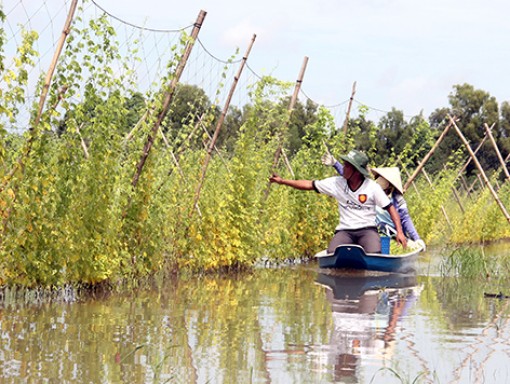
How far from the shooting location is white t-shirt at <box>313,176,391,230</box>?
17516 millimetres

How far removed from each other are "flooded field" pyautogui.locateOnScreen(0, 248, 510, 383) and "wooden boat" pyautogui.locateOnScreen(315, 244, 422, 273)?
1.64 m

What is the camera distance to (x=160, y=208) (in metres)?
14.6

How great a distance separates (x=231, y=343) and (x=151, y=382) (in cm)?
212

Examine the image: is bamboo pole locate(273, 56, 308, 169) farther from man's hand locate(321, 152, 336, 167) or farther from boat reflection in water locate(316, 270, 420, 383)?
boat reflection in water locate(316, 270, 420, 383)

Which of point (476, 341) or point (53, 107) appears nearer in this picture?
point (476, 341)

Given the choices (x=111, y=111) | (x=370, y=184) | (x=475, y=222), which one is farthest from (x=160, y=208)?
(x=475, y=222)

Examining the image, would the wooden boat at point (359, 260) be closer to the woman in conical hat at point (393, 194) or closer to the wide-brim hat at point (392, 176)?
the woman in conical hat at point (393, 194)

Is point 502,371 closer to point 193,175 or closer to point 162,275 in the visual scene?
point 162,275

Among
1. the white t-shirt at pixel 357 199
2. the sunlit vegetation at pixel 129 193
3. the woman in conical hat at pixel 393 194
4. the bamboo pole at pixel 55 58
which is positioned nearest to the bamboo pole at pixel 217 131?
the sunlit vegetation at pixel 129 193

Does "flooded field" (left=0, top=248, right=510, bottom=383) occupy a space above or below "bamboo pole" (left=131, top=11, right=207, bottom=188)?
below

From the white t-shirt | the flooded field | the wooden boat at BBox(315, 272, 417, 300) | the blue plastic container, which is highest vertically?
the white t-shirt

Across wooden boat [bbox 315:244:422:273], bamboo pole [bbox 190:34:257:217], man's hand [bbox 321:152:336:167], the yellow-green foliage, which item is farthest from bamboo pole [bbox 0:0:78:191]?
the yellow-green foliage

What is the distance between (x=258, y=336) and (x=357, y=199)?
24.9 feet

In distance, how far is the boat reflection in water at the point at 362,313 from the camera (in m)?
9.13
